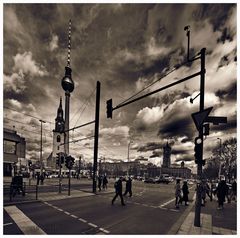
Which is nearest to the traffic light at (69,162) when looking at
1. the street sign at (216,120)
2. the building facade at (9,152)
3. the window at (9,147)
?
the street sign at (216,120)

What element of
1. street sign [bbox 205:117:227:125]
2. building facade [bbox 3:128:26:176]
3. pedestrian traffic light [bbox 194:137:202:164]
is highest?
street sign [bbox 205:117:227:125]

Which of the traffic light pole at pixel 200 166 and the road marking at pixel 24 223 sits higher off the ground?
the traffic light pole at pixel 200 166

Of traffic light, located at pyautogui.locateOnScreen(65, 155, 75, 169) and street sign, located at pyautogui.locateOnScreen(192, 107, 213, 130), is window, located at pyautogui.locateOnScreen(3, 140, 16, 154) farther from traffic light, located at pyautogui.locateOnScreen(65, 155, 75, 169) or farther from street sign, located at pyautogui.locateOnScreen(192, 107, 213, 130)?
street sign, located at pyautogui.locateOnScreen(192, 107, 213, 130)

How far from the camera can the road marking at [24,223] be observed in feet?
25.8

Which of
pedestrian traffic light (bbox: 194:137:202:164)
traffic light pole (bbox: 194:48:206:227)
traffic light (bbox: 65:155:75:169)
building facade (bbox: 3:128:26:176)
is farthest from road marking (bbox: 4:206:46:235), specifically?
building facade (bbox: 3:128:26:176)

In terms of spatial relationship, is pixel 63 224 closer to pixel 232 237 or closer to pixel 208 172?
pixel 232 237

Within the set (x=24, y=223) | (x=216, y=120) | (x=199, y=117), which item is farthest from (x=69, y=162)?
(x=216, y=120)

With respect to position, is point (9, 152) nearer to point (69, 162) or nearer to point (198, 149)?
point (69, 162)

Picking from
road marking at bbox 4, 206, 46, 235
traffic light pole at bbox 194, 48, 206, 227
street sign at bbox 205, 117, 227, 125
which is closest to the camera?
road marking at bbox 4, 206, 46, 235

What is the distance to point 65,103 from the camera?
5541 inches

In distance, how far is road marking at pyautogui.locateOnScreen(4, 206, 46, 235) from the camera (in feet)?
25.8

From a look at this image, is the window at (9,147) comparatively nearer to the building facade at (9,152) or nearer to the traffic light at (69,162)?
the building facade at (9,152)

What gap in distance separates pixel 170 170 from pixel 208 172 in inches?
3842

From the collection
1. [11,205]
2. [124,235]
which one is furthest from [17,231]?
[11,205]
